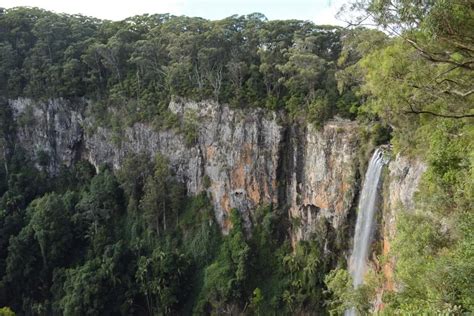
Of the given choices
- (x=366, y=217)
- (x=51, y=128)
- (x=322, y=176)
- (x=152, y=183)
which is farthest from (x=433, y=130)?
(x=51, y=128)

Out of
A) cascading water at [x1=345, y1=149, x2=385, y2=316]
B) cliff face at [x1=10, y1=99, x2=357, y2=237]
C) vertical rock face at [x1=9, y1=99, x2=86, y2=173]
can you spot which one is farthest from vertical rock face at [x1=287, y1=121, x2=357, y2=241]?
vertical rock face at [x1=9, y1=99, x2=86, y2=173]

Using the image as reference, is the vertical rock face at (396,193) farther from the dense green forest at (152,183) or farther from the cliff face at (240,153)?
the cliff face at (240,153)

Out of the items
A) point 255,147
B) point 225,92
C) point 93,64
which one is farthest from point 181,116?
point 93,64

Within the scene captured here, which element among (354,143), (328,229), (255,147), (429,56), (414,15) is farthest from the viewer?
(255,147)

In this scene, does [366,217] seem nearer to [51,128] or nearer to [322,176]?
[322,176]

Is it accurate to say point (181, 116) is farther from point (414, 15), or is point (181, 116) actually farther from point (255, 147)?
point (414, 15)
